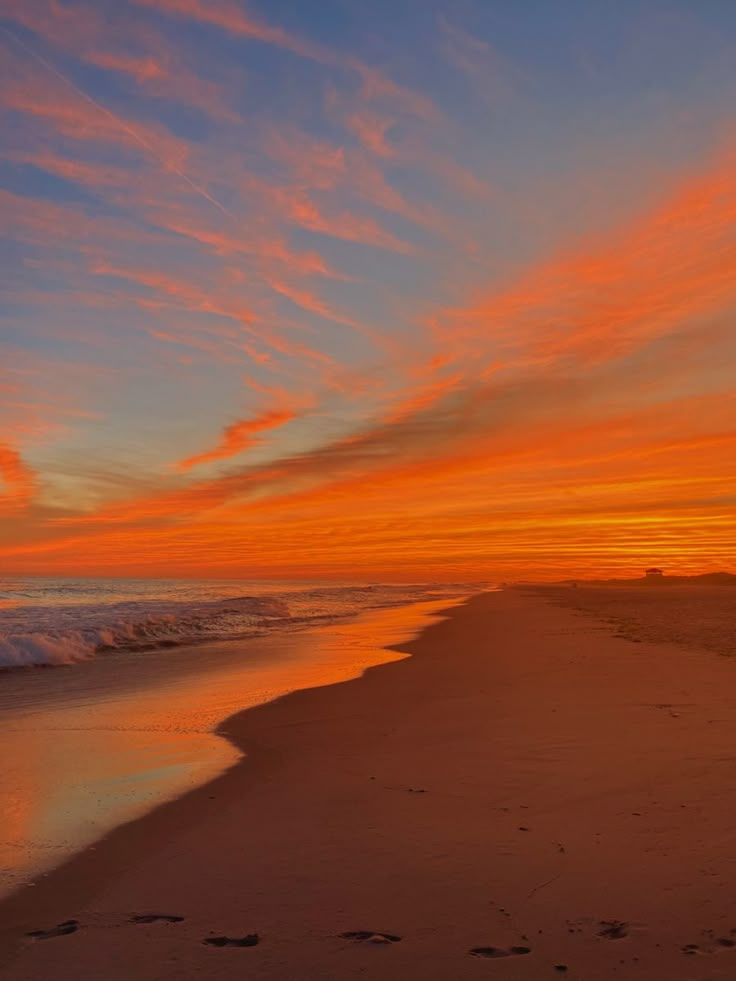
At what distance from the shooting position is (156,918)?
402cm

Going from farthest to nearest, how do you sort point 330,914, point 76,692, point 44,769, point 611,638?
point 611,638, point 76,692, point 44,769, point 330,914

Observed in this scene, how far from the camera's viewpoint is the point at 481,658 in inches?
636

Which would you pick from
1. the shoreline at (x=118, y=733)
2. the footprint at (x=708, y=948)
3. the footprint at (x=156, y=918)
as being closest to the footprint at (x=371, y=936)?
the footprint at (x=156, y=918)

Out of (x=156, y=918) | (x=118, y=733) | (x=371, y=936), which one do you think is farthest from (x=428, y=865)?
(x=118, y=733)

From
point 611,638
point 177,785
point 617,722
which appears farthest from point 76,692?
point 611,638

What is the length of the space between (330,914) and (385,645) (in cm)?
1685

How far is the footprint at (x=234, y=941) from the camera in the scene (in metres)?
3.68

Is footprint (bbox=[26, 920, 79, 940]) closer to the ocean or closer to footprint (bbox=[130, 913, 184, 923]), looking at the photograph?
footprint (bbox=[130, 913, 184, 923])

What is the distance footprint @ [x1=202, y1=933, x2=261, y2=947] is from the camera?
3682 mm

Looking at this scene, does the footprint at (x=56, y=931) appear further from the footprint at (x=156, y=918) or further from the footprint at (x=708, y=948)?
the footprint at (x=708, y=948)

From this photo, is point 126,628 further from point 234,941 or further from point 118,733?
point 234,941

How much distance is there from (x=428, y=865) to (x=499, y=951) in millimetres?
1083

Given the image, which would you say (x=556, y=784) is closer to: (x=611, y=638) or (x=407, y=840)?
(x=407, y=840)

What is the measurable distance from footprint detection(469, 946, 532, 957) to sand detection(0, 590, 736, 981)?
13 millimetres
